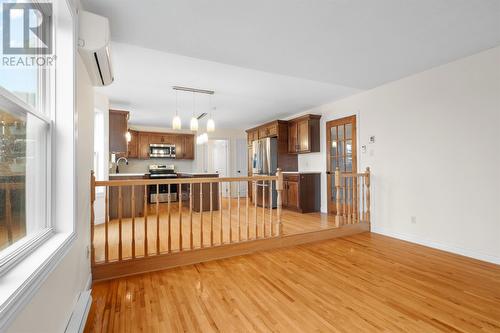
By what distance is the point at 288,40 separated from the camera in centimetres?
256

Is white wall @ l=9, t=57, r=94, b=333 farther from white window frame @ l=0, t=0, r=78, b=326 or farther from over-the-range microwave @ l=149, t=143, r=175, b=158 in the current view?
over-the-range microwave @ l=149, t=143, r=175, b=158

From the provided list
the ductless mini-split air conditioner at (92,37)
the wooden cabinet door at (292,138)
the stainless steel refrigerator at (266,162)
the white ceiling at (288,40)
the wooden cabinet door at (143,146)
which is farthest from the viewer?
the wooden cabinet door at (143,146)

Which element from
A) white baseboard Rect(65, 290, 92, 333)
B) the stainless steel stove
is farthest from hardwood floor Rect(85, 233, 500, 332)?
the stainless steel stove

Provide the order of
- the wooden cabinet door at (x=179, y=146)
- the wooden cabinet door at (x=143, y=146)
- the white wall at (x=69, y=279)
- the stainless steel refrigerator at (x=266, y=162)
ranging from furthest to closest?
the wooden cabinet door at (x=179, y=146)
the wooden cabinet door at (x=143, y=146)
the stainless steel refrigerator at (x=266, y=162)
the white wall at (x=69, y=279)

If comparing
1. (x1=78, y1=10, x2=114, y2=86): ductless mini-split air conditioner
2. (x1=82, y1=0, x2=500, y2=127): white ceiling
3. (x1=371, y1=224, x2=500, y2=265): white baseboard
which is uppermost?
(x1=82, y1=0, x2=500, y2=127): white ceiling

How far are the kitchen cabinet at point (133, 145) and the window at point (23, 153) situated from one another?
575 centimetres

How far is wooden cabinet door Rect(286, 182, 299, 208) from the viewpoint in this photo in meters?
5.19

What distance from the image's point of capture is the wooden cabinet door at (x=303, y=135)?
17.2 feet

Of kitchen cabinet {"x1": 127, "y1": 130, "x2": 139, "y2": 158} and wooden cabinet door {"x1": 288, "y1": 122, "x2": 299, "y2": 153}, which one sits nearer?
wooden cabinet door {"x1": 288, "y1": 122, "x2": 299, "y2": 153}

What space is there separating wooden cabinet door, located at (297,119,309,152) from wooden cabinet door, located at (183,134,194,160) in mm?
3791

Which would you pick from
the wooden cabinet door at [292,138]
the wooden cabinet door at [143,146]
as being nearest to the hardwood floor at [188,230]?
the wooden cabinet door at [292,138]

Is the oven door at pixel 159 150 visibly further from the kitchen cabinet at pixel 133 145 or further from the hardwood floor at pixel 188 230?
the hardwood floor at pixel 188 230

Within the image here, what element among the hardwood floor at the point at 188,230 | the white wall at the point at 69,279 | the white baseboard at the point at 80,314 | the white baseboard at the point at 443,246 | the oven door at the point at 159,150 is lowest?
the white baseboard at the point at 443,246

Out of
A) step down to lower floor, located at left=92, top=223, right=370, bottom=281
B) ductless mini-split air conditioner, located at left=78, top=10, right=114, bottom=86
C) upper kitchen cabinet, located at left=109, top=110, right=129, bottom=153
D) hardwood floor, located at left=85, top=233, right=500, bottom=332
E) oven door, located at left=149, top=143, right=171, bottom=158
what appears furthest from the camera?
oven door, located at left=149, top=143, right=171, bottom=158
